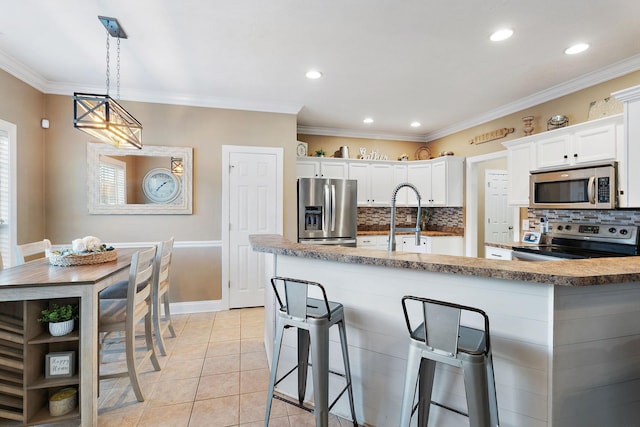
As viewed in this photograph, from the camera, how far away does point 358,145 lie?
5.34 m

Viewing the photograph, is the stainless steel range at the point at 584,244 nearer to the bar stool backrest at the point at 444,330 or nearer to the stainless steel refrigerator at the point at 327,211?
the stainless steel refrigerator at the point at 327,211

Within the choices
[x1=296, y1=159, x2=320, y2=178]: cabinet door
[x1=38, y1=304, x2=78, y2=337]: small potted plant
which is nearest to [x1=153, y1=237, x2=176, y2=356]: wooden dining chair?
[x1=38, y1=304, x2=78, y2=337]: small potted plant

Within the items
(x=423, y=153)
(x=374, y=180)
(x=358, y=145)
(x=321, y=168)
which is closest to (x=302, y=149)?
(x=321, y=168)

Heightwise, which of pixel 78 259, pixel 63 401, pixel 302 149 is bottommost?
pixel 63 401

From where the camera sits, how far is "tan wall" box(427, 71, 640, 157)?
287 centimetres

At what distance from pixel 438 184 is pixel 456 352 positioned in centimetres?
415

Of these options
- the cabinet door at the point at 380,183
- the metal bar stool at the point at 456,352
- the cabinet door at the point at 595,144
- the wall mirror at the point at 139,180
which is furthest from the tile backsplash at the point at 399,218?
the metal bar stool at the point at 456,352

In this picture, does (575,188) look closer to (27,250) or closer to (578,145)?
(578,145)

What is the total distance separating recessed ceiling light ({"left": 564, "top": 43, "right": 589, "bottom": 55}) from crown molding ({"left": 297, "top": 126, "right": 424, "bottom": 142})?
299 cm

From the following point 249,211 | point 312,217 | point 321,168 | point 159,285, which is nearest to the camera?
point 159,285

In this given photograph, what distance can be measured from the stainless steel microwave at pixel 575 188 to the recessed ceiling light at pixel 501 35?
1.47 meters

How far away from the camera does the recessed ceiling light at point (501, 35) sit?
7.32 feet

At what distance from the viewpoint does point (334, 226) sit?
170 inches

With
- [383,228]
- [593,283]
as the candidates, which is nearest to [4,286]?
[593,283]
